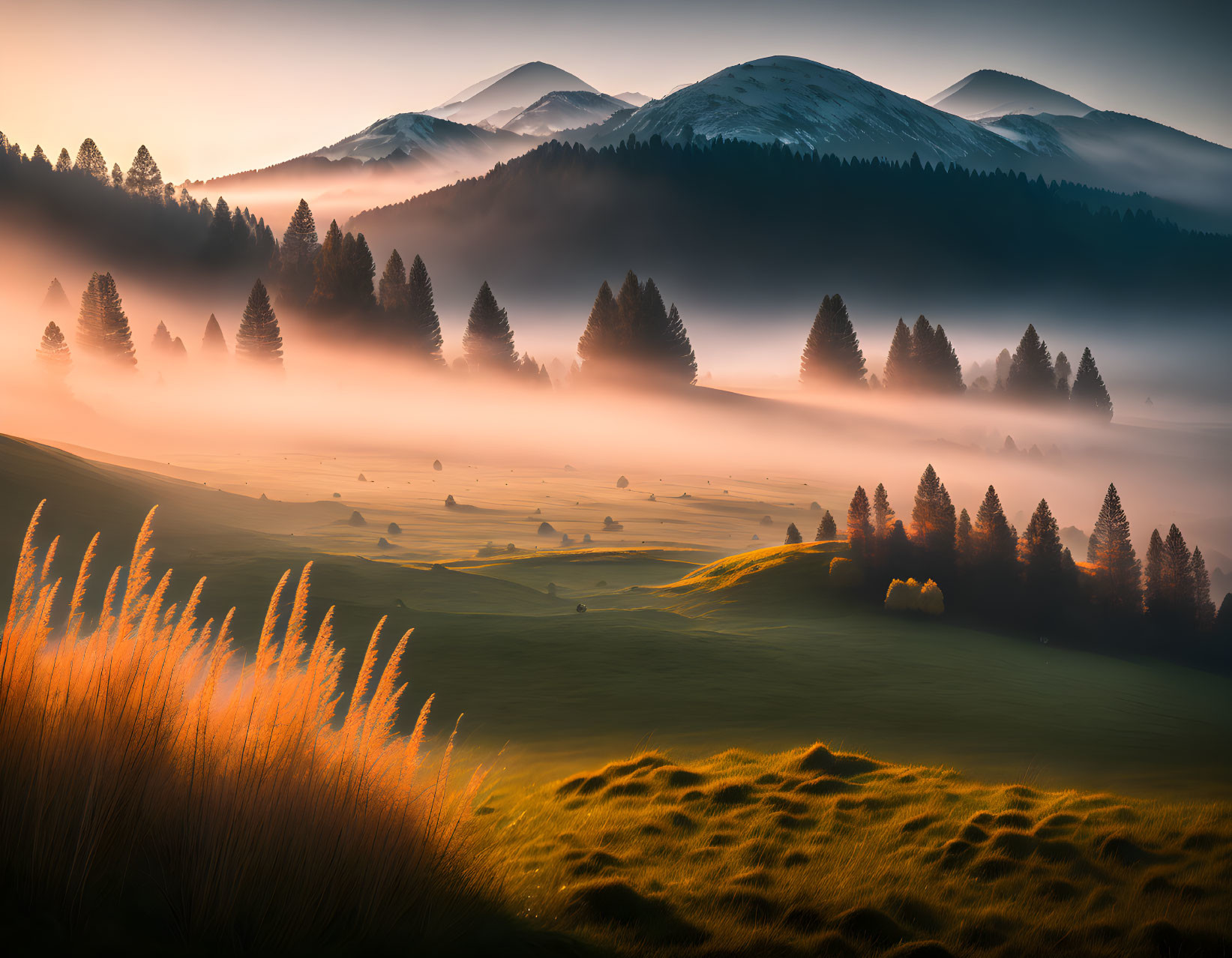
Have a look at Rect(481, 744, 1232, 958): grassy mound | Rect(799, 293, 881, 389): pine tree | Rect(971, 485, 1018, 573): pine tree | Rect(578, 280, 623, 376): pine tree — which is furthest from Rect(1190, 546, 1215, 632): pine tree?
Rect(799, 293, 881, 389): pine tree

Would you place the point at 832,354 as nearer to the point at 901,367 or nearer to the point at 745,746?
the point at 901,367

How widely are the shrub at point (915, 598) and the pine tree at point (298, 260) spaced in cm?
10786

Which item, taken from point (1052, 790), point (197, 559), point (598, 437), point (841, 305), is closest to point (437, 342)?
point (598, 437)

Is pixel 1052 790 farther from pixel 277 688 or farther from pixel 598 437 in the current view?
pixel 598 437

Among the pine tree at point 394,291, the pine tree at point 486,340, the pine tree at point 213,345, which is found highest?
the pine tree at point 394,291

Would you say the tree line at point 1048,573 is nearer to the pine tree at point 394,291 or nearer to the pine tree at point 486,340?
the pine tree at point 486,340

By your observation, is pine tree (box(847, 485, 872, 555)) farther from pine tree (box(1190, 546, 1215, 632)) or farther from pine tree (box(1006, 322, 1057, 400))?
pine tree (box(1006, 322, 1057, 400))

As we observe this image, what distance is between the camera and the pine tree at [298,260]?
124062 mm

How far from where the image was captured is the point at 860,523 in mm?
34812

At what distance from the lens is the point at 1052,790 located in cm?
1279

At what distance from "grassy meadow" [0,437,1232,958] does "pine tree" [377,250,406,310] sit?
7073cm

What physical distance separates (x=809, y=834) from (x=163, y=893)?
24.8 feet

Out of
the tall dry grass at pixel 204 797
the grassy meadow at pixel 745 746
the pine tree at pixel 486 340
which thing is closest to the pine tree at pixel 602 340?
the pine tree at pixel 486 340

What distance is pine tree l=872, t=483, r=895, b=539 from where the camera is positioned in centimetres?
3459
